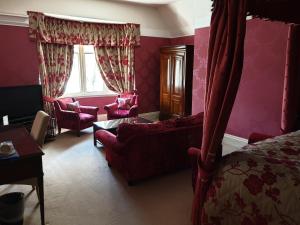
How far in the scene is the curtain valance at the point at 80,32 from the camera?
5059 mm

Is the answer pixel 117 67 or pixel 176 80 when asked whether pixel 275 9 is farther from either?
pixel 117 67

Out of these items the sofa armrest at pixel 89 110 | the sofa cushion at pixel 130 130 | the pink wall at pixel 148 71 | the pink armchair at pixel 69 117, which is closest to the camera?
the sofa cushion at pixel 130 130

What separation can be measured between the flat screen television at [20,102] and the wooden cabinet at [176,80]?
3.22 meters

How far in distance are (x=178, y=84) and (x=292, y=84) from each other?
3.20 m

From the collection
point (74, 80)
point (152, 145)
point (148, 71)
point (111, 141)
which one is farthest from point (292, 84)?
point (74, 80)

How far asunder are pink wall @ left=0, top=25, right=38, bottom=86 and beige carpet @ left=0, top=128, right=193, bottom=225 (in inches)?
83.4

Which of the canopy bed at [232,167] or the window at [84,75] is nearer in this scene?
the canopy bed at [232,167]

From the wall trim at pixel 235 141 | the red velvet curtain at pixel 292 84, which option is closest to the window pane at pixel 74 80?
the wall trim at pixel 235 141

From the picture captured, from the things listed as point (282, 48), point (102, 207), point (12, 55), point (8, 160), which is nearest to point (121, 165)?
point (102, 207)

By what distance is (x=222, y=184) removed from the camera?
5.64 feet

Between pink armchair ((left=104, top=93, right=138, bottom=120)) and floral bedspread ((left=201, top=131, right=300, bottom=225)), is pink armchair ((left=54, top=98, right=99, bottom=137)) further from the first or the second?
floral bedspread ((left=201, top=131, right=300, bottom=225))

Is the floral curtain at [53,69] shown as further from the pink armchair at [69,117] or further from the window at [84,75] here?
the window at [84,75]

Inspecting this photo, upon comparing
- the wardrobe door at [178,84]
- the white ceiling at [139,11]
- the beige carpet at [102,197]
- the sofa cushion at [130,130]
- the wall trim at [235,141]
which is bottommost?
the beige carpet at [102,197]

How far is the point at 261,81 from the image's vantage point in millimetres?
4270
